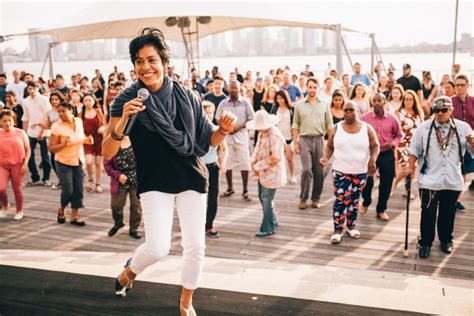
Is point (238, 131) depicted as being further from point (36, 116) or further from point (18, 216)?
point (36, 116)

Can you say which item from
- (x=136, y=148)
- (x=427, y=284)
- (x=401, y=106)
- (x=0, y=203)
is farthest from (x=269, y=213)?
(x=0, y=203)

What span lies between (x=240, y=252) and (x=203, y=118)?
2618 millimetres

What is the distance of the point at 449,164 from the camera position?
4.66 m

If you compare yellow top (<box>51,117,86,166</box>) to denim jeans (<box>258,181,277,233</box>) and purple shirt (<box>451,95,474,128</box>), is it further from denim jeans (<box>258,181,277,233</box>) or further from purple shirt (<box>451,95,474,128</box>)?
purple shirt (<box>451,95,474,128</box>)

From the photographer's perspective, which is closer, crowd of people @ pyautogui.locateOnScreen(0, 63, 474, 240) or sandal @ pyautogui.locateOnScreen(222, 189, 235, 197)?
crowd of people @ pyautogui.locateOnScreen(0, 63, 474, 240)

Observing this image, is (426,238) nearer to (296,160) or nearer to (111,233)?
(111,233)

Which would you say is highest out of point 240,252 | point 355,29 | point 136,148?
point 355,29

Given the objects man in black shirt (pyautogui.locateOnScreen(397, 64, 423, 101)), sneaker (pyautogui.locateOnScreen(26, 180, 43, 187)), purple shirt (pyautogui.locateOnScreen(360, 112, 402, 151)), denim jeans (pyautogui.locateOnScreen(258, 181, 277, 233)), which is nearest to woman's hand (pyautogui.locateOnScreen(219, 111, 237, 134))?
denim jeans (pyautogui.locateOnScreen(258, 181, 277, 233))

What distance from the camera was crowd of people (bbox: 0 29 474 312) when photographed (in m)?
2.54

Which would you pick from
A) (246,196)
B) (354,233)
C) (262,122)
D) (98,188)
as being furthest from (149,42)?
(98,188)

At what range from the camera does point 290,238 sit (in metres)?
5.43

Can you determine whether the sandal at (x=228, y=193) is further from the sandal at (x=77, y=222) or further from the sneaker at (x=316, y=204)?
the sandal at (x=77, y=222)

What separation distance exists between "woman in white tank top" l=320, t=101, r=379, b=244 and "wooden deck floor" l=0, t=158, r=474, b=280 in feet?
0.90

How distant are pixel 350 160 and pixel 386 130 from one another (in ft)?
3.62
